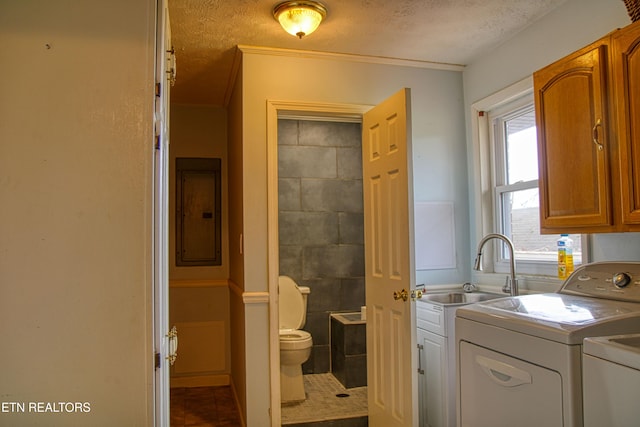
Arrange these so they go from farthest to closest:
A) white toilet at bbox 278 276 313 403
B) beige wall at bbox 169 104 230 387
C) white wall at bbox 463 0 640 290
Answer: beige wall at bbox 169 104 230 387
white toilet at bbox 278 276 313 403
white wall at bbox 463 0 640 290

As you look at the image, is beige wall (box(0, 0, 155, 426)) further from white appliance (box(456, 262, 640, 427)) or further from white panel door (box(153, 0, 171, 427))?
white appliance (box(456, 262, 640, 427))

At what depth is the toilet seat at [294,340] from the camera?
3.56m

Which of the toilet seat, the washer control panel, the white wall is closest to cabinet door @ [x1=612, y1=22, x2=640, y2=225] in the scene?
the washer control panel

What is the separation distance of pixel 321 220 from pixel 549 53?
94.0 inches

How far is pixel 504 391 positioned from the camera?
5.45 ft

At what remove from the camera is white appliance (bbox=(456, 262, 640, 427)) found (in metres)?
1.44

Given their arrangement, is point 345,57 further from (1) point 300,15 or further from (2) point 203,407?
(2) point 203,407

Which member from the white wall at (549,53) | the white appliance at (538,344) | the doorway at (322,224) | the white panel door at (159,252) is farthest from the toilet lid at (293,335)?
the white panel door at (159,252)

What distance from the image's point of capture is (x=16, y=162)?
4.04ft

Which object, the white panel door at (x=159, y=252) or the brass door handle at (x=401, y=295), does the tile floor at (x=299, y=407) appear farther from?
the white panel door at (x=159, y=252)

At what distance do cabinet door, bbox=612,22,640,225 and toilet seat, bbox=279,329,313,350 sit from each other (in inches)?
95.9

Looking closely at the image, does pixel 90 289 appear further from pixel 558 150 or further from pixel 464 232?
pixel 464 232

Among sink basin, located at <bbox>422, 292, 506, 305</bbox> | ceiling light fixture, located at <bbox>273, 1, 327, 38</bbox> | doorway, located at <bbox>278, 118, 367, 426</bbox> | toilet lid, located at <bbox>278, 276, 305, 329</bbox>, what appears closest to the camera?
ceiling light fixture, located at <bbox>273, 1, 327, 38</bbox>

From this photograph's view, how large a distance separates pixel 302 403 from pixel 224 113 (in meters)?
2.60
